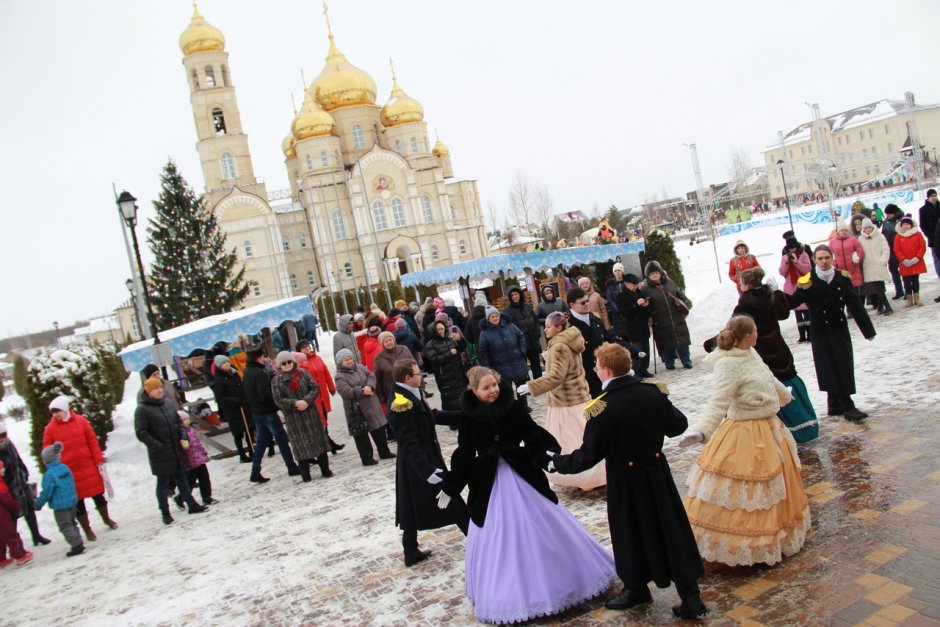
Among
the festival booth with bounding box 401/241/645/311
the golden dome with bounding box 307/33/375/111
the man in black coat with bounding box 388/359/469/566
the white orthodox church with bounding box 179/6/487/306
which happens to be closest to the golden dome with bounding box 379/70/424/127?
the white orthodox church with bounding box 179/6/487/306

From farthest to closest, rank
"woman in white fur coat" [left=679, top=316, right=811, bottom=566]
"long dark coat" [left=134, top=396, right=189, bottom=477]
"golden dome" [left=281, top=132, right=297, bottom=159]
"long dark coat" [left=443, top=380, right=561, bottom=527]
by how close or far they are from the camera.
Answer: "golden dome" [left=281, top=132, right=297, bottom=159] < "long dark coat" [left=134, top=396, right=189, bottom=477] < "long dark coat" [left=443, top=380, right=561, bottom=527] < "woman in white fur coat" [left=679, top=316, right=811, bottom=566]

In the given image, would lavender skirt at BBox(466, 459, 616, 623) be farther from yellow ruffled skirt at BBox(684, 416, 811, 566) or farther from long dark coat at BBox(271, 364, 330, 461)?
long dark coat at BBox(271, 364, 330, 461)

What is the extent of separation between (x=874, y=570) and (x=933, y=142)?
96424 mm

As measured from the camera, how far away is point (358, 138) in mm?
58219

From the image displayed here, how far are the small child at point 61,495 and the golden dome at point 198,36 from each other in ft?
169

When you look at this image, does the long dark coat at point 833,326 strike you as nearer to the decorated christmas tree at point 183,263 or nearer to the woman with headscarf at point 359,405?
the woman with headscarf at point 359,405

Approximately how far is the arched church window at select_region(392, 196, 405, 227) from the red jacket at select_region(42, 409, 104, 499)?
4965cm

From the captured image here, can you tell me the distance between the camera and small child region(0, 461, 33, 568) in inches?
328

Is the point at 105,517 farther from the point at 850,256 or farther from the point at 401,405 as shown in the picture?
the point at 850,256

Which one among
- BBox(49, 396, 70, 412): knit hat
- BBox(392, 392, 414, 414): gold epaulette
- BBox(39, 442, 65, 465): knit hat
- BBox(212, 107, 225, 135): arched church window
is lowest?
BBox(39, 442, 65, 465): knit hat

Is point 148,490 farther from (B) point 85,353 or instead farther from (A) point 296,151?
(A) point 296,151

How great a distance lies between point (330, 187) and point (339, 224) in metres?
2.95

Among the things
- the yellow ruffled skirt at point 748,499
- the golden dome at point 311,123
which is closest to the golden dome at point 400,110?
the golden dome at point 311,123

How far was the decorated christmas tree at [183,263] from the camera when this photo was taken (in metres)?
38.9
